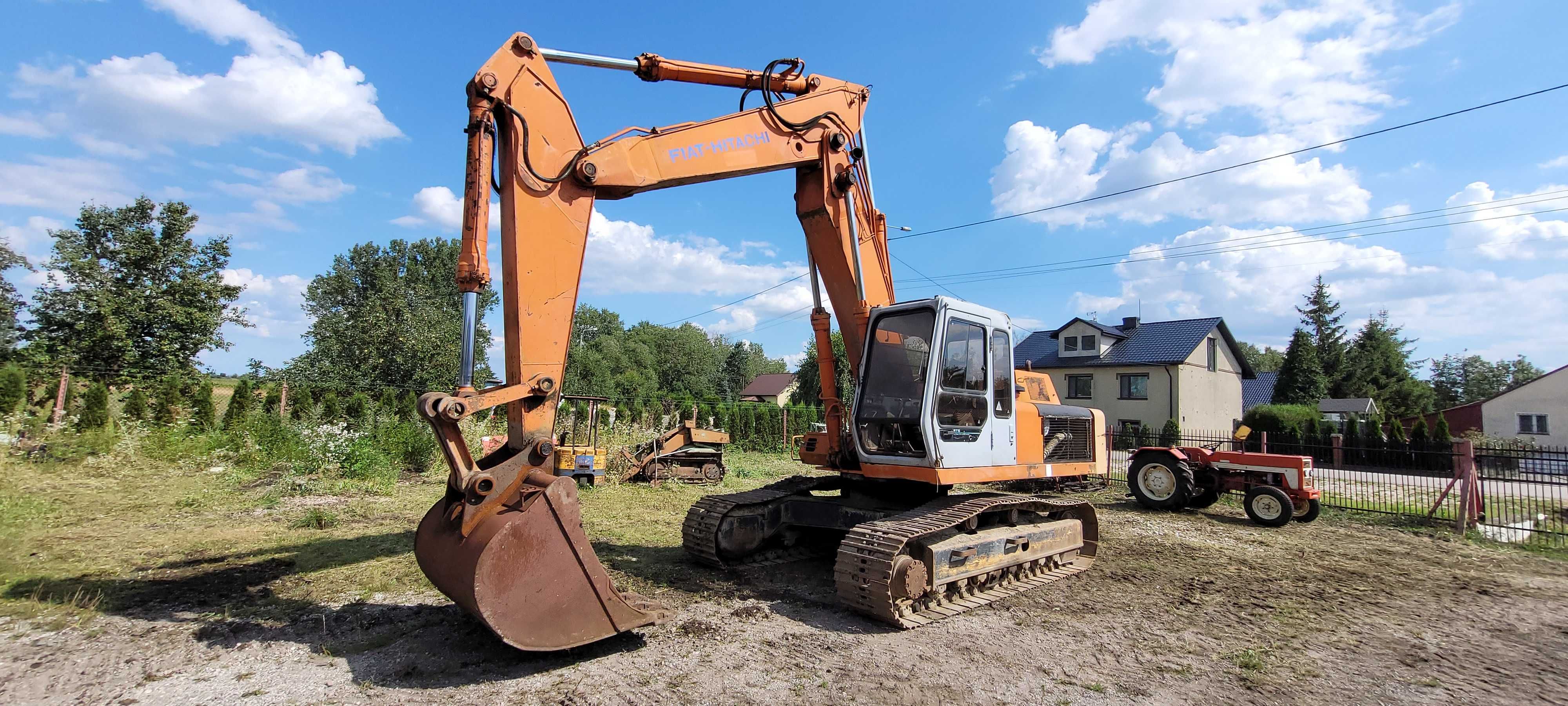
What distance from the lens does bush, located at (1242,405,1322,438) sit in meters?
28.7

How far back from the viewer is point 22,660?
13.8 feet

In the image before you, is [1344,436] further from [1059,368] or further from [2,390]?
[2,390]

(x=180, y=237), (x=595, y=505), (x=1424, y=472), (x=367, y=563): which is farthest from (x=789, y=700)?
(x=180, y=237)

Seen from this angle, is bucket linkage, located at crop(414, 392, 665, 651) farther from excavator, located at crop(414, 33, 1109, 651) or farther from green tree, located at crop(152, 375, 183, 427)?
green tree, located at crop(152, 375, 183, 427)

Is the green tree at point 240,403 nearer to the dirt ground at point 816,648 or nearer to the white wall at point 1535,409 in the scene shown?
the dirt ground at point 816,648

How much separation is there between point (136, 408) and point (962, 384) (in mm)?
18999

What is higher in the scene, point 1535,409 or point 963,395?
point 1535,409

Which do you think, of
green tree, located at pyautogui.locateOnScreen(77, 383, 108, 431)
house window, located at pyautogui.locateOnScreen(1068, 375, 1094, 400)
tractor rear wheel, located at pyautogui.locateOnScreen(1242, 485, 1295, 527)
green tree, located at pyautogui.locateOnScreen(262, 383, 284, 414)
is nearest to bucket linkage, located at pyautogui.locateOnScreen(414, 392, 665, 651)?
tractor rear wheel, located at pyautogui.locateOnScreen(1242, 485, 1295, 527)

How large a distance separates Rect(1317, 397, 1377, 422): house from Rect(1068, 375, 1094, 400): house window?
1342 cm

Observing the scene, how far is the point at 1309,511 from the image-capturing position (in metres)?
11.2

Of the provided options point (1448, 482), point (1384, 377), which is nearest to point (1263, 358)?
point (1384, 377)

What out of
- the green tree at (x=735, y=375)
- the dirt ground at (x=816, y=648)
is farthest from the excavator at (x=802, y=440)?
the green tree at (x=735, y=375)

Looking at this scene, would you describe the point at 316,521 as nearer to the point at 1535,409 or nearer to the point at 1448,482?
the point at 1448,482

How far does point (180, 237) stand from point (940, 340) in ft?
101
